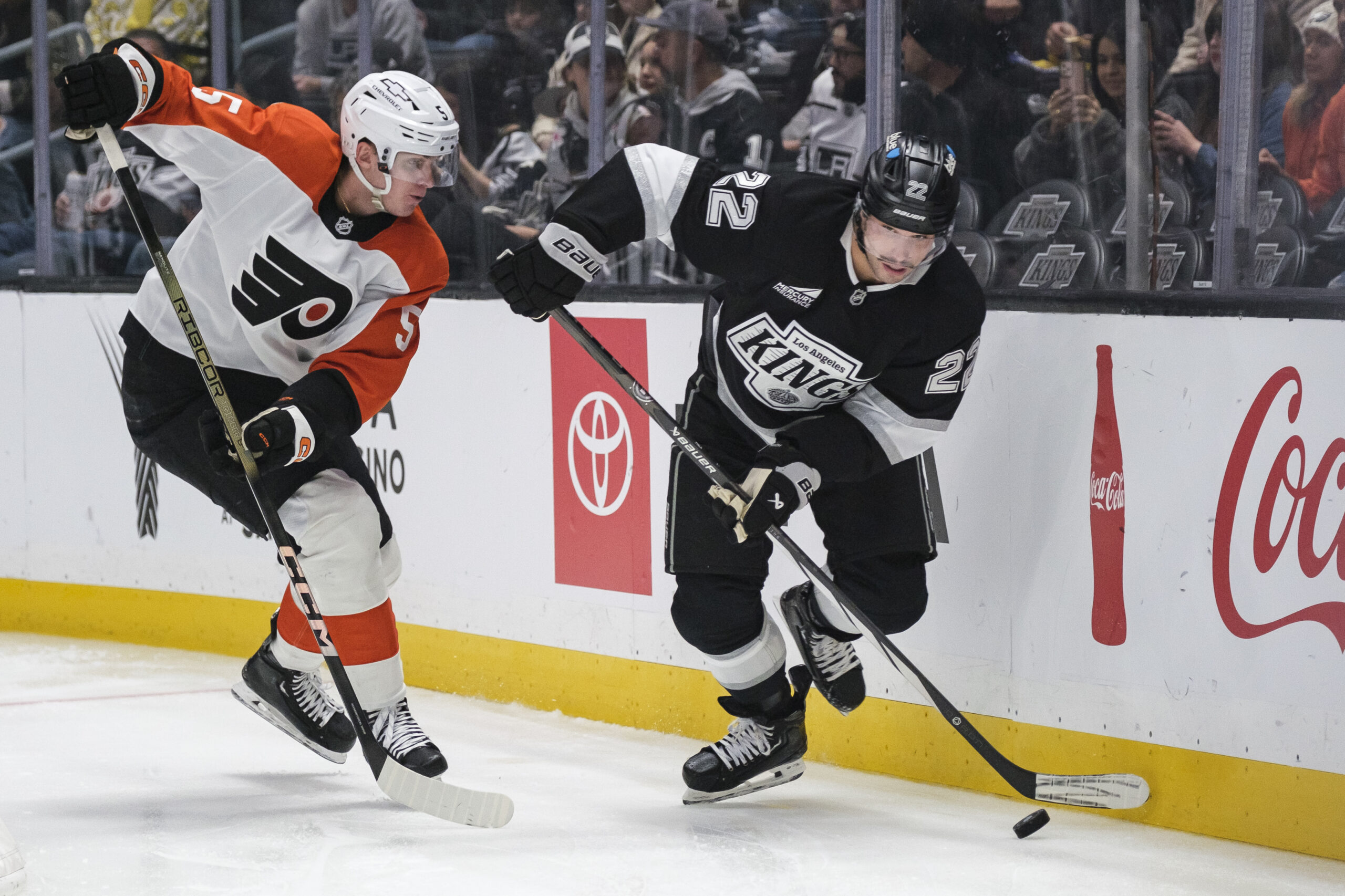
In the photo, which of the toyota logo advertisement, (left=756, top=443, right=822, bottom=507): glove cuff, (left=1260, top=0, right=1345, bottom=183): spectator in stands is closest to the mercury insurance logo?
the toyota logo advertisement

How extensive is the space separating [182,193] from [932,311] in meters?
2.86

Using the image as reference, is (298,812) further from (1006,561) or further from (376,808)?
(1006,561)

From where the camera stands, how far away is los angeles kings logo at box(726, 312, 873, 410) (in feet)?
8.91

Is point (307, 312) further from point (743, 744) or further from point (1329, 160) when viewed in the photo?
point (1329, 160)

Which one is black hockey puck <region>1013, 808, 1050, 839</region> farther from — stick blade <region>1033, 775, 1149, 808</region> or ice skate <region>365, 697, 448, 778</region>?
ice skate <region>365, 697, 448, 778</region>

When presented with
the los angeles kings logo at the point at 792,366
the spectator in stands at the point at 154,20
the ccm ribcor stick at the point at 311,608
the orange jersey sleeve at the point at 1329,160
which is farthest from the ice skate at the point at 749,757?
the spectator in stands at the point at 154,20

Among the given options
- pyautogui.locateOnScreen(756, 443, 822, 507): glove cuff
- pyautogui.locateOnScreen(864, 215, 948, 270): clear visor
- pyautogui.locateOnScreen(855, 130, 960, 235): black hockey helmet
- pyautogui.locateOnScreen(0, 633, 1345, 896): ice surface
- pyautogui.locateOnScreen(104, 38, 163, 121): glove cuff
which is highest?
pyautogui.locateOnScreen(104, 38, 163, 121): glove cuff

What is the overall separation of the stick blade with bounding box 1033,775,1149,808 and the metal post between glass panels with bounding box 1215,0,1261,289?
Result: 2.99 feet

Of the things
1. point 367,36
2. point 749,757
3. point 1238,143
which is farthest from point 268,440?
point 367,36

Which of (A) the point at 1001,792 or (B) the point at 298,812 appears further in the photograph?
(A) the point at 1001,792

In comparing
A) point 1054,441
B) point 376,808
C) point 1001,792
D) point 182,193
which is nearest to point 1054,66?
point 1054,441

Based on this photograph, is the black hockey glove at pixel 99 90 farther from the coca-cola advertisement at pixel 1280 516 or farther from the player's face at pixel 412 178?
the coca-cola advertisement at pixel 1280 516

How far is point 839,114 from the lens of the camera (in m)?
3.50

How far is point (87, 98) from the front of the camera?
2.57 m
